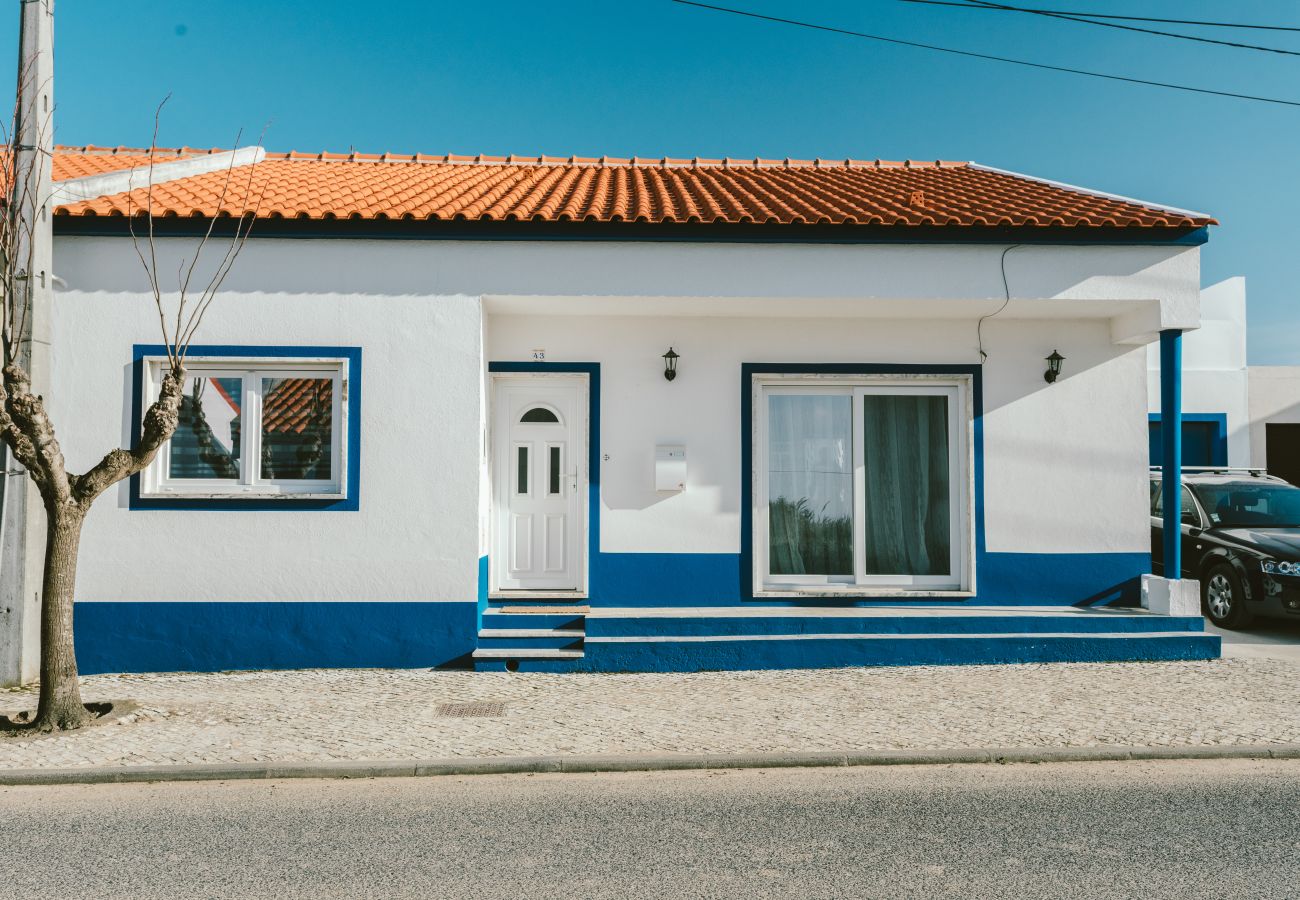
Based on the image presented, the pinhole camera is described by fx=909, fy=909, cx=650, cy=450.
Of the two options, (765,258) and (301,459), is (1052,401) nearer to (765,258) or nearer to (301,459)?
(765,258)

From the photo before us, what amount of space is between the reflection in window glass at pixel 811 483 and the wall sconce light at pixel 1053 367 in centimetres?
197

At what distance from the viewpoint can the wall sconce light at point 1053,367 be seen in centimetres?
911

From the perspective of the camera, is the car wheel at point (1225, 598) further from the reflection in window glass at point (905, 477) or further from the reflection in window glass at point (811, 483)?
the reflection in window glass at point (811, 483)

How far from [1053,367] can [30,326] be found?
9.18m

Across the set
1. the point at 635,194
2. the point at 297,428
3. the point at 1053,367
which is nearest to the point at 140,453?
the point at 297,428

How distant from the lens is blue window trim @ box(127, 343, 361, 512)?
7938 mm

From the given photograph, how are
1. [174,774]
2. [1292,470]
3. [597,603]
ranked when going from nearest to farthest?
[174,774]
[597,603]
[1292,470]

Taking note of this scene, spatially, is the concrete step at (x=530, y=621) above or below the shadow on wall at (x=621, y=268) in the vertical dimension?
below

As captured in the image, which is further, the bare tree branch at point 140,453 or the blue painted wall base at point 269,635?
the blue painted wall base at point 269,635

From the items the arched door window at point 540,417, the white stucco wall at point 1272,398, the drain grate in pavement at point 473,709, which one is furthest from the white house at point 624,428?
the white stucco wall at point 1272,398

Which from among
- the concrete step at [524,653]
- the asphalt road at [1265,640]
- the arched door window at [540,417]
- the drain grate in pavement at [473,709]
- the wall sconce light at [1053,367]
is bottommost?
the drain grate in pavement at [473,709]

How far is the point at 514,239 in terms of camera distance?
323 inches

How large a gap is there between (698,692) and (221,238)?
5.69m

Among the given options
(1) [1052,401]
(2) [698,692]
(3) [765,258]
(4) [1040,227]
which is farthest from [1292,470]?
(2) [698,692]
